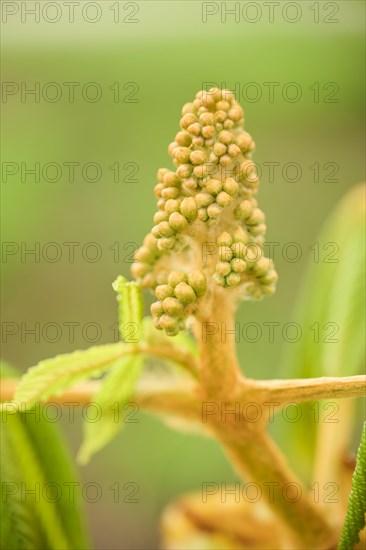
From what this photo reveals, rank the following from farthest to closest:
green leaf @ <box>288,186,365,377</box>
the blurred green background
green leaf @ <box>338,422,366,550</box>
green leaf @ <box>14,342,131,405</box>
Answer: the blurred green background, green leaf @ <box>288,186,365,377</box>, green leaf @ <box>14,342,131,405</box>, green leaf @ <box>338,422,366,550</box>

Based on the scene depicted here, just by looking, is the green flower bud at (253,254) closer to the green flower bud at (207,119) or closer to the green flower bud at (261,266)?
the green flower bud at (261,266)

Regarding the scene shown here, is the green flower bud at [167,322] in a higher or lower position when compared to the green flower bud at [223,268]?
lower

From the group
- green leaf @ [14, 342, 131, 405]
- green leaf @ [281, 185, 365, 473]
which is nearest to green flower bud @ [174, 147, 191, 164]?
green leaf @ [14, 342, 131, 405]

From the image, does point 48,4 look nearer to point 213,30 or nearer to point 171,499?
point 213,30

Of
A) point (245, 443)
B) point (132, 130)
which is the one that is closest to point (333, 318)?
point (245, 443)

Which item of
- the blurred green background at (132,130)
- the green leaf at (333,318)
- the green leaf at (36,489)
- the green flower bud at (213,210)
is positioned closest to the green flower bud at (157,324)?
the green flower bud at (213,210)

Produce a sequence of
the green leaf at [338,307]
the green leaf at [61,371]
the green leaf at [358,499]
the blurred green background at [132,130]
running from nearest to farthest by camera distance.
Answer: the green leaf at [358,499], the green leaf at [61,371], the green leaf at [338,307], the blurred green background at [132,130]

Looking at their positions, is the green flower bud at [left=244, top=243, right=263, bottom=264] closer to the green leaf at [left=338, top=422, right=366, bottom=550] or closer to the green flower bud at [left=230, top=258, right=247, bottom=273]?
the green flower bud at [left=230, top=258, right=247, bottom=273]
